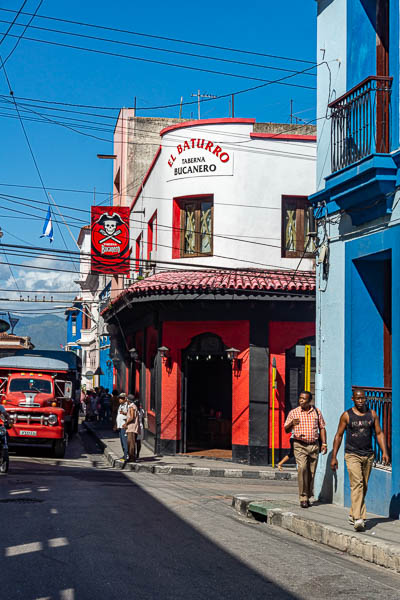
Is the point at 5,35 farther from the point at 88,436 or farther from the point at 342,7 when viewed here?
the point at 88,436


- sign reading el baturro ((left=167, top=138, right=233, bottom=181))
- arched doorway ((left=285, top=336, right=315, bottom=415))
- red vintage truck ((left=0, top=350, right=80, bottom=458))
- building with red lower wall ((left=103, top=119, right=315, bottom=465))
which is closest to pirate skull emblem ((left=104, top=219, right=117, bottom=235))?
building with red lower wall ((left=103, top=119, right=315, bottom=465))

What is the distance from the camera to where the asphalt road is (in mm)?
7105

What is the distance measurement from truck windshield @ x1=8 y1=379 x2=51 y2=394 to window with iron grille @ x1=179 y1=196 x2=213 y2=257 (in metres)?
5.84

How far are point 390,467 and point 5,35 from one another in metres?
13.8

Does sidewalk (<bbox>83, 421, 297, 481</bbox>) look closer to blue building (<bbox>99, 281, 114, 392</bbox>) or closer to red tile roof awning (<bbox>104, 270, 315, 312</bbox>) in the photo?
red tile roof awning (<bbox>104, 270, 315, 312</bbox>)

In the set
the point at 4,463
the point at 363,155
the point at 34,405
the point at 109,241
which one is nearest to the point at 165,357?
the point at 34,405

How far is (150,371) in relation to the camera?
27734mm

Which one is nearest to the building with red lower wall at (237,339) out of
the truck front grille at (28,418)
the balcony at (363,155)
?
the truck front grille at (28,418)

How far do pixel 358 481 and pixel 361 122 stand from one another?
5701 millimetres

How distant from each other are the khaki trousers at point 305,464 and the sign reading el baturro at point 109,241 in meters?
13.7

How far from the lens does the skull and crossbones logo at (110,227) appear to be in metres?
25.9

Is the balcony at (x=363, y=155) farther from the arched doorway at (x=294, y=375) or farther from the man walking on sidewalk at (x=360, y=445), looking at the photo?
the arched doorway at (x=294, y=375)

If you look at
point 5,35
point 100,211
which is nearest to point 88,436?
point 100,211

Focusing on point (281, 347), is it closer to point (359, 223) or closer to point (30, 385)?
point (30, 385)
